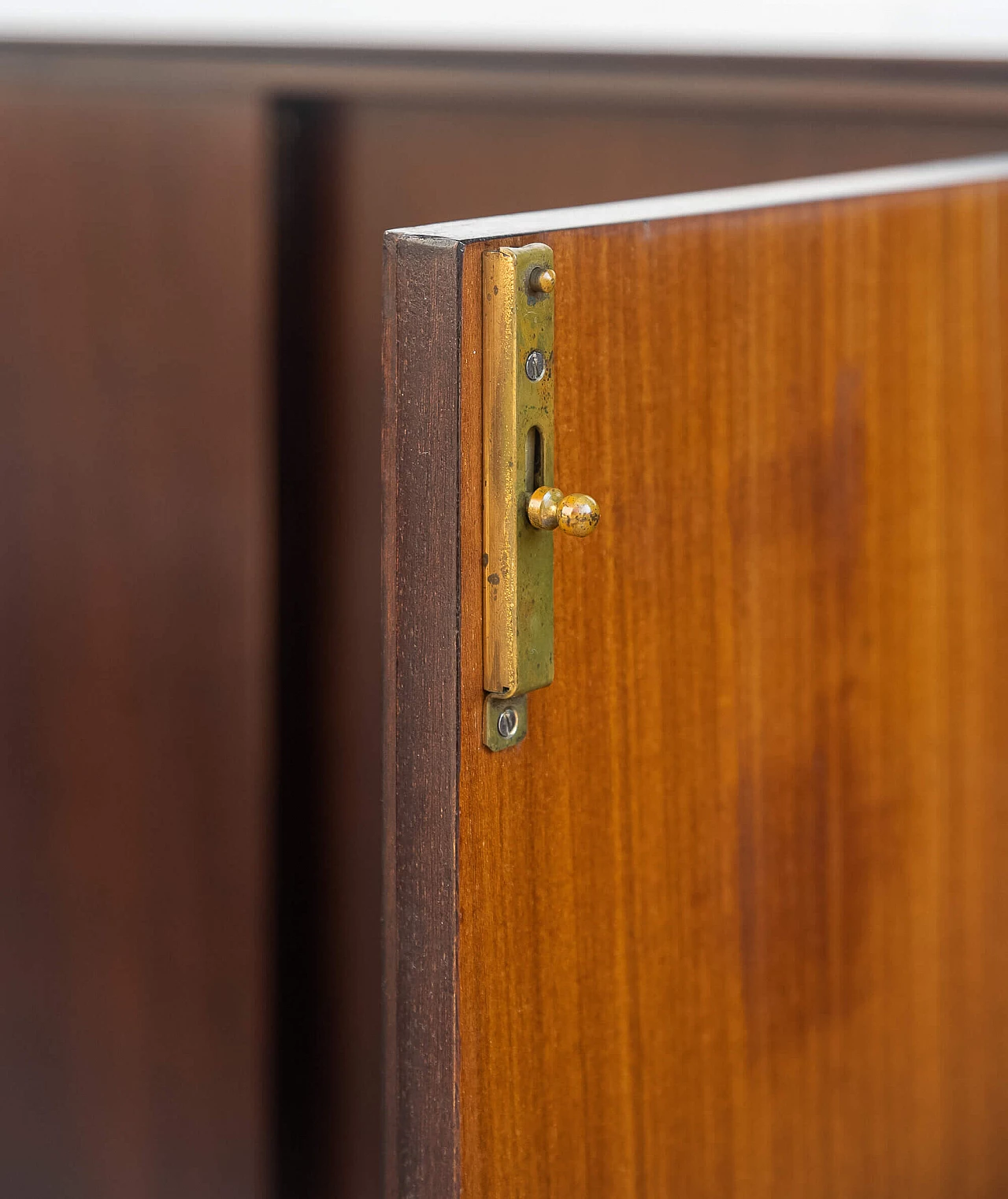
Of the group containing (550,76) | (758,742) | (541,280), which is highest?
(550,76)

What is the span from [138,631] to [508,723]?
29 centimetres

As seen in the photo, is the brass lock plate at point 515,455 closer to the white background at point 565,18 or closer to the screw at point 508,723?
the screw at point 508,723

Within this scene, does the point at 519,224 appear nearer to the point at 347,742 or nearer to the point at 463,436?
the point at 463,436

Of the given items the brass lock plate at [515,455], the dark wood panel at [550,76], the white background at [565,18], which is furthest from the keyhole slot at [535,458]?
the white background at [565,18]

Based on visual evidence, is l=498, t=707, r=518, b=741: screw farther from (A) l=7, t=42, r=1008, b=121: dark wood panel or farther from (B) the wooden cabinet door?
(A) l=7, t=42, r=1008, b=121: dark wood panel

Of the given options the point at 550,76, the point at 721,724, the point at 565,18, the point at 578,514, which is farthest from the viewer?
the point at 565,18

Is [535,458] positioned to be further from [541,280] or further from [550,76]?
[550,76]

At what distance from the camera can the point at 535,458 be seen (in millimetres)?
311

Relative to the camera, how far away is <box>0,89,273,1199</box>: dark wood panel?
1.74ft

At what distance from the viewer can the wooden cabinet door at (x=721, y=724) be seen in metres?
0.31

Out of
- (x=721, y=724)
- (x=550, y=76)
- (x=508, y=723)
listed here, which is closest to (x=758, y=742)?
(x=721, y=724)

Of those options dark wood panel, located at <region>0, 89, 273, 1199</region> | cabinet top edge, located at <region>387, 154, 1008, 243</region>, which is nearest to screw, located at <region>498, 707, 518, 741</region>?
cabinet top edge, located at <region>387, 154, 1008, 243</region>

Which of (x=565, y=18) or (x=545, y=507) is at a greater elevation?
(x=565, y=18)

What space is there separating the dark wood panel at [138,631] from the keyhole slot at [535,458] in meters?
0.24
